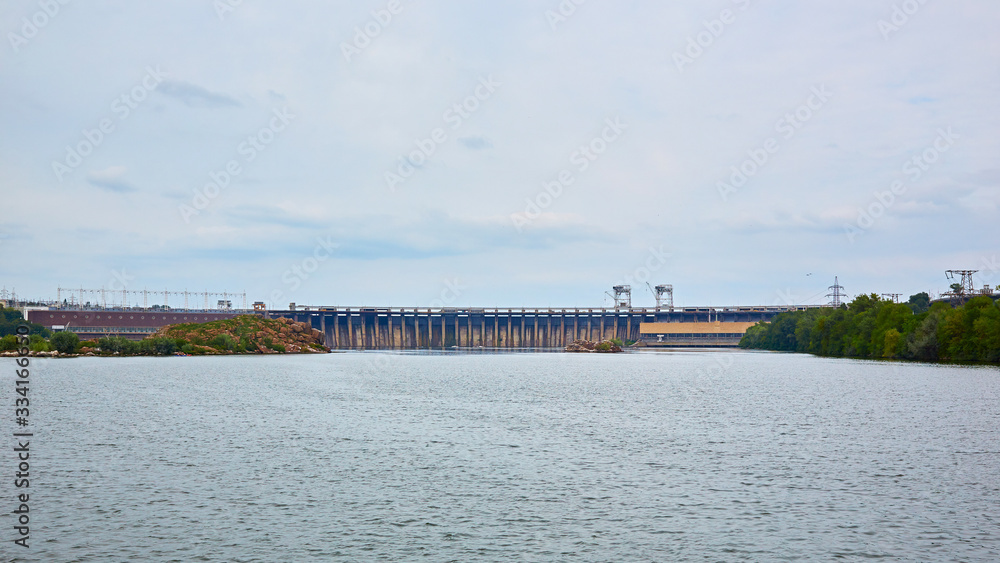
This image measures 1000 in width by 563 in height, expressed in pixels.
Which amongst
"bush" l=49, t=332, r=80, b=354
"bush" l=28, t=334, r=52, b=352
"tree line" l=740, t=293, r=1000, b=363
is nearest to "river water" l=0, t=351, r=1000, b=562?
"tree line" l=740, t=293, r=1000, b=363

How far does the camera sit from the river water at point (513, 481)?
88.5 feet

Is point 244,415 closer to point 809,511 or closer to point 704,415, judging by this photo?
point 704,415

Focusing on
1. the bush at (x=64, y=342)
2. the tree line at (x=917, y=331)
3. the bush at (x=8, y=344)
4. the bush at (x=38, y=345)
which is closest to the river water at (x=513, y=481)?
the tree line at (x=917, y=331)

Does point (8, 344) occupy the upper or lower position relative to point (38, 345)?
upper

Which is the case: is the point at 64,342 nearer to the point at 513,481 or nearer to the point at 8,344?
the point at 8,344

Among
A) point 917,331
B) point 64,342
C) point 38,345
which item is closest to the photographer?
point 917,331

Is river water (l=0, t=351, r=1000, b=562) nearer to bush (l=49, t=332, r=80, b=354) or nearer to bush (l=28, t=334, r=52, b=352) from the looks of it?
bush (l=28, t=334, r=52, b=352)

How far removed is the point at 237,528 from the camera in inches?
1141

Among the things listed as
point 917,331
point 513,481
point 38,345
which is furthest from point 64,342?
point 513,481

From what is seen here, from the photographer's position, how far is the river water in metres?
27.0

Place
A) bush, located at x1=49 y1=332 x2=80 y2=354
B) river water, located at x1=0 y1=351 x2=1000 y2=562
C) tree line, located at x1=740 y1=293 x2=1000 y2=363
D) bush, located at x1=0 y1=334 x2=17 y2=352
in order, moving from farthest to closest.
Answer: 1. bush, located at x1=49 y1=332 x2=80 y2=354
2. bush, located at x1=0 y1=334 x2=17 y2=352
3. tree line, located at x1=740 y1=293 x2=1000 y2=363
4. river water, located at x1=0 y1=351 x2=1000 y2=562

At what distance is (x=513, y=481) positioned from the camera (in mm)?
37750

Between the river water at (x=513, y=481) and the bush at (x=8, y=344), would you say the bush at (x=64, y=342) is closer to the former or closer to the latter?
the bush at (x=8, y=344)

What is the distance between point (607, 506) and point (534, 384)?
74.3 meters
